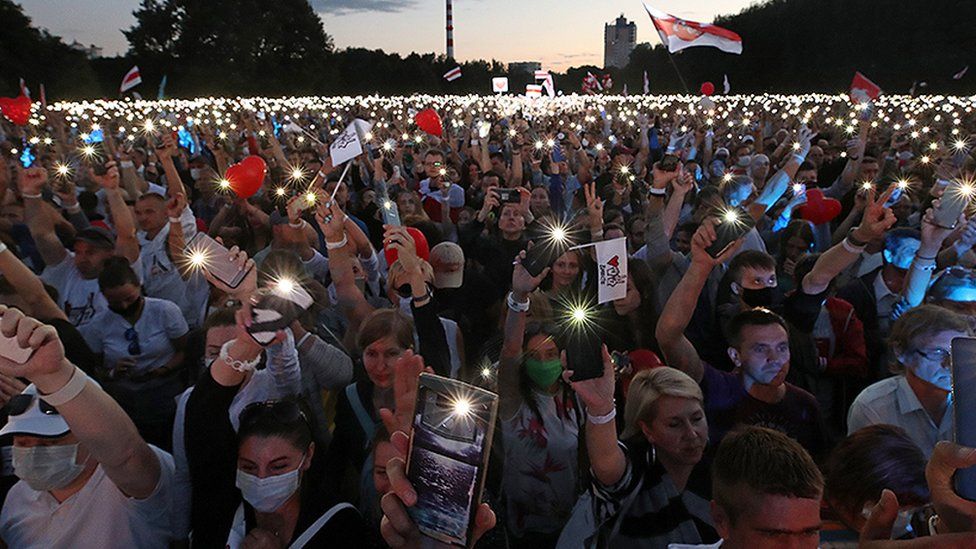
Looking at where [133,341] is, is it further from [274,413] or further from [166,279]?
[274,413]

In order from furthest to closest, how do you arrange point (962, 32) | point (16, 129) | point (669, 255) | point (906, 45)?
point (906, 45)
point (962, 32)
point (16, 129)
point (669, 255)

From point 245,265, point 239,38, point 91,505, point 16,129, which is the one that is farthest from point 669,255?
point 239,38

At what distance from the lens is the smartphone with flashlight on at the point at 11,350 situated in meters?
2.08

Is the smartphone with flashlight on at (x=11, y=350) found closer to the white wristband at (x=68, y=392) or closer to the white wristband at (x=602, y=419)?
the white wristband at (x=68, y=392)

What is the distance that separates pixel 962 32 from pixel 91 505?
56192 mm

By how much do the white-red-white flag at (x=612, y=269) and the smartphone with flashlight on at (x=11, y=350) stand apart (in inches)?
100

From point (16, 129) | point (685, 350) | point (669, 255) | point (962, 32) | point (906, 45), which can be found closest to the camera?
point (685, 350)

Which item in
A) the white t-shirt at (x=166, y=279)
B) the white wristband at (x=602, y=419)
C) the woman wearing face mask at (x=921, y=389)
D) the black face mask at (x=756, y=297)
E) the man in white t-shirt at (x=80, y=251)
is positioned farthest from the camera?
the white t-shirt at (x=166, y=279)

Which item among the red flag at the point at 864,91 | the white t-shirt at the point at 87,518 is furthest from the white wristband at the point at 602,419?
the red flag at the point at 864,91

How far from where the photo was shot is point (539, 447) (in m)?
3.36

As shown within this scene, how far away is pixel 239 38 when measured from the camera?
64.6 meters

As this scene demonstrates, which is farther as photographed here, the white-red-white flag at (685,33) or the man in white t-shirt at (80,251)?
the white-red-white flag at (685,33)

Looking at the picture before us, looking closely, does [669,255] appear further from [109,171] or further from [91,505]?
[109,171]

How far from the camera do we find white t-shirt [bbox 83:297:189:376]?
14.9 ft
